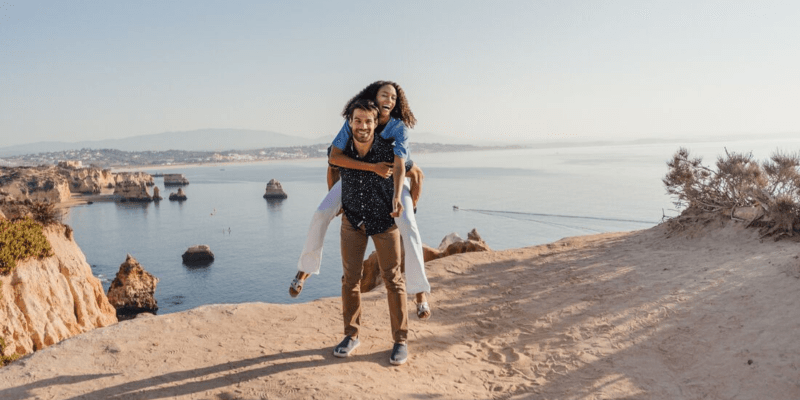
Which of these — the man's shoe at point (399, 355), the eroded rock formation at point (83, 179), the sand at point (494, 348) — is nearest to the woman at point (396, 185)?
the man's shoe at point (399, 355)

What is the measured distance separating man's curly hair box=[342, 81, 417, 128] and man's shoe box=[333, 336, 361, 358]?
2589mm

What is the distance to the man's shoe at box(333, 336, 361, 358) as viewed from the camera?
17.7 ft

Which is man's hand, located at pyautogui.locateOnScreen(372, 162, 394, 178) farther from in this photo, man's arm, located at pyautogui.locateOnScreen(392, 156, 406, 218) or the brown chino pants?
the brown chino pants

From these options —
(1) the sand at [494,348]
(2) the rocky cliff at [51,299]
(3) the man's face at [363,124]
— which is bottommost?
(2) the rocky cliff at [51,299]

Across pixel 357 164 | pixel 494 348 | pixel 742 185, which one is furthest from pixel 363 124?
pixel 742 185

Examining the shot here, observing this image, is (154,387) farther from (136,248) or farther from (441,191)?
(441,191)

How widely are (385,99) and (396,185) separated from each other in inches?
37.0

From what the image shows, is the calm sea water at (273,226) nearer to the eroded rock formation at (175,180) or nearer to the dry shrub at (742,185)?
the dry shrub at (742,185)

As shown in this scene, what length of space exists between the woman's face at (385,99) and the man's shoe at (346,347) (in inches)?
104

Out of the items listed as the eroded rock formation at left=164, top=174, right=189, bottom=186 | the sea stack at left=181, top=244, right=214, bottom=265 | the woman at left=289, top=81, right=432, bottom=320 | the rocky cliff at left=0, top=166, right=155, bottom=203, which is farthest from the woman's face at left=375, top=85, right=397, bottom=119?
the eroded rock formation at left=164, top=174, right=189, bottom=186

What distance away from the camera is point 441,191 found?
119 meters

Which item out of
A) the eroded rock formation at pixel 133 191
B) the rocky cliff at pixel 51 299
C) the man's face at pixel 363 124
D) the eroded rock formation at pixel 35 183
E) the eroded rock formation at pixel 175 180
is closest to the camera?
the man's face at pixel 363 124

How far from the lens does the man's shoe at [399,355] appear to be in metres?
5.30

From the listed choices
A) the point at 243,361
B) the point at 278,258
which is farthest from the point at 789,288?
the point at 278,258
